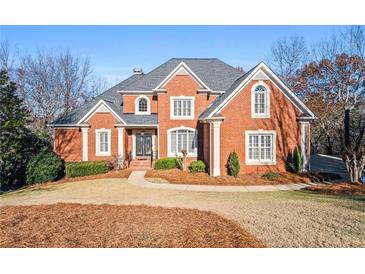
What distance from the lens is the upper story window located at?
24.2 metres

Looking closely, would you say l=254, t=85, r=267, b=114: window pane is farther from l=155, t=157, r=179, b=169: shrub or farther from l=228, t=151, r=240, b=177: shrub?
l=155, t=157, r=179, b=169: shrub

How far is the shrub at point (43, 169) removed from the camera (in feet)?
58.8

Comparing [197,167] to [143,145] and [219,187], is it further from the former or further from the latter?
[143,145]

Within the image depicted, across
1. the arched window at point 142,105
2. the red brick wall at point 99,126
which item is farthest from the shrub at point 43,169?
the arched window at point 142,105

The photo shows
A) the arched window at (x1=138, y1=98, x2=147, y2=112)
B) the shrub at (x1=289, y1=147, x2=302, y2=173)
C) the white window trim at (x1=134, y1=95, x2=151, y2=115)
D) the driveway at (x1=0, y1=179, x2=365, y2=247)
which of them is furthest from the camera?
the arched window at (x1=138, y1=98, x2=147, y2=112)

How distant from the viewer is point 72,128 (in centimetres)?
2294

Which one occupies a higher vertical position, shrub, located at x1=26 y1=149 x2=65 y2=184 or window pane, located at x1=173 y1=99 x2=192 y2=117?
window pane, located at x1=173 y1=99 x2=192 y2=117

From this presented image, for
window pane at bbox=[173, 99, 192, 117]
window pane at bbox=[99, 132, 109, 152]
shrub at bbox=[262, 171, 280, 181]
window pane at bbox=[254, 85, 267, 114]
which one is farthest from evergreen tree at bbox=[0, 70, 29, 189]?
shrub at bbox=[262, 171, 280, 181]

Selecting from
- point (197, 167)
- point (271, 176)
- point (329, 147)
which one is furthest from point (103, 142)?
point (329, 147)

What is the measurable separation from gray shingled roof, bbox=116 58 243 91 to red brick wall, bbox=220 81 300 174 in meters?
6.26

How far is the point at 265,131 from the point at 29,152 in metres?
19.0

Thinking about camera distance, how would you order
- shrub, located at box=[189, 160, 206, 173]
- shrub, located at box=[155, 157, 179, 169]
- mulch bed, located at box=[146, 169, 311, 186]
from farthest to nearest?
shrub, located at box=[155, 157, 179, 169], shrub, located at box=[189, 160, 206, 173], mulch bed, located at box=[146, 169, 311, 186]

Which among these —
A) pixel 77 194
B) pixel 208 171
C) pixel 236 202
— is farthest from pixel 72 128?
pixel 236 202

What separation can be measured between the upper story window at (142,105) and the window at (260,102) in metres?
10.6
